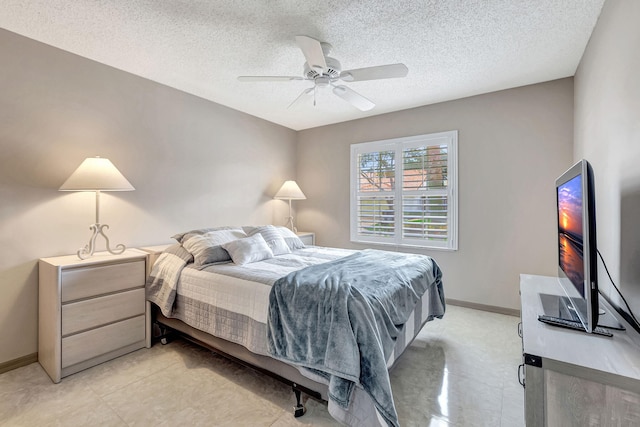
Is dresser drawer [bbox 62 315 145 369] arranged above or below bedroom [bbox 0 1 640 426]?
below

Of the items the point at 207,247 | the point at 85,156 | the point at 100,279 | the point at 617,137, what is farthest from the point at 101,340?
the point at 617,137

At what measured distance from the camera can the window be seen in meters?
3.66

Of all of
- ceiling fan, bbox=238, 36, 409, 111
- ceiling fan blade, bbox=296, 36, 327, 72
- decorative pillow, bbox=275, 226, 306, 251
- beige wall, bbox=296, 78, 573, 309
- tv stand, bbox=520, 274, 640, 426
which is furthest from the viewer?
decorative pillow, bbox=275, 226, 306, 251

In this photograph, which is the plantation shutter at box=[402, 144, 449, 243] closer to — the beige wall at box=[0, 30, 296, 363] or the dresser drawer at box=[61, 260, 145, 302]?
the beige wall at box=[0, 30, 296, 363]

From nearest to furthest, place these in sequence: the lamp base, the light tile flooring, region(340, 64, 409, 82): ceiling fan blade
→ the light tile flooring → region(340, 64, 409, 82): ceiling fan blade → the lamp base

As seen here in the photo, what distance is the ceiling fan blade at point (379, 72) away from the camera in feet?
6.85

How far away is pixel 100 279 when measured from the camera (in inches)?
90.0

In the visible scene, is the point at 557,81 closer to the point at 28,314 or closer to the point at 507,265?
the point at 507,265

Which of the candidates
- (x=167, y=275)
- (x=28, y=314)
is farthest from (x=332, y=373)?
(x=28, y=314)

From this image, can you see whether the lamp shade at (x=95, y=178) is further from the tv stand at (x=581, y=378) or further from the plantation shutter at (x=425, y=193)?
the plantation shutter at (x=425, y=193)

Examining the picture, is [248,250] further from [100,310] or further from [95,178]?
[95,178]

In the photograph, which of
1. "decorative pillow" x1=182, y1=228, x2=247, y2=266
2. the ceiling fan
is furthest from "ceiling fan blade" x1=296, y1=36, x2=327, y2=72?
"decorative pillow" x1=182, y1=228, x2=247, y2=266

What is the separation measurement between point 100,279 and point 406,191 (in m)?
3.43

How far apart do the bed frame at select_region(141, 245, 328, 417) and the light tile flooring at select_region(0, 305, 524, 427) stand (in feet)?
0.41
